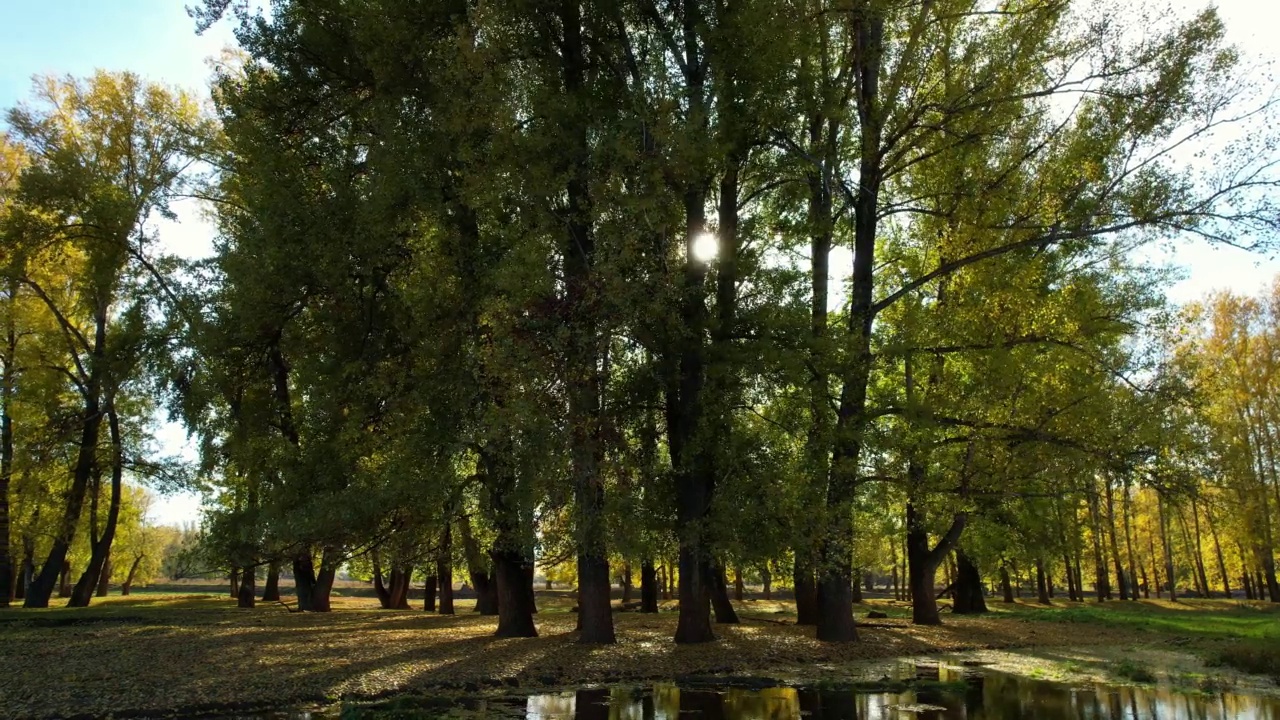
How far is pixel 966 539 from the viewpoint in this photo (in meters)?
28.0

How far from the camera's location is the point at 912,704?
11617mm

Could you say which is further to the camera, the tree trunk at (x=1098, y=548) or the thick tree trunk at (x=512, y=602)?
the tree trunk at (x=1098, y=548)

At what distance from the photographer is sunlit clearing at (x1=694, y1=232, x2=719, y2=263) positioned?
16.9m

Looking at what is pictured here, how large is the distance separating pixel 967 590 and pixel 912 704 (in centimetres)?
2231

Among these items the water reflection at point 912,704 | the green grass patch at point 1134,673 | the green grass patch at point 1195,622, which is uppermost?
the water reflection at point 912,704

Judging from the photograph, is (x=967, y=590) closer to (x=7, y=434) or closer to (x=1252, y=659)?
(x=1252, y=659)

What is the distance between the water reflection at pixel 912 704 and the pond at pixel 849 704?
0.01 m

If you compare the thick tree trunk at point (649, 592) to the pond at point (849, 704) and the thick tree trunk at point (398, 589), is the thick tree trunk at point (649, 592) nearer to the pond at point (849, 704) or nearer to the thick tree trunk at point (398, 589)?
the thick tree trunk at point (398, 589)

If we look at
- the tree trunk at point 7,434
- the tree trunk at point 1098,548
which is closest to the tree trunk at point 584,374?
the tree trunk at point 1098,548

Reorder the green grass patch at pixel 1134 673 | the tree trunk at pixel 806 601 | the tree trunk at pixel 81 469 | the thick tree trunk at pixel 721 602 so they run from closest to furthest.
Result: the green grass patch at pixel 1134 673, the tree trunk at pixel 806 601, the thick tree trunk at pixel 721 602, the tree trunk at pixel 81 469

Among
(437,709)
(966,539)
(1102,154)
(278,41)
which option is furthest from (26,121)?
(966,539)

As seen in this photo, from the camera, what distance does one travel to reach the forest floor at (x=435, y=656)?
11.7 meters

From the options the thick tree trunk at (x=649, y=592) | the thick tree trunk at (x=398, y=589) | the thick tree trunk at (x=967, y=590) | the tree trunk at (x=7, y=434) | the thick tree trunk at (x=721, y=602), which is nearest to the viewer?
the thick tree trunk at (x=721, y=602)

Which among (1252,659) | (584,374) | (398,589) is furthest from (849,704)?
(398,589)
